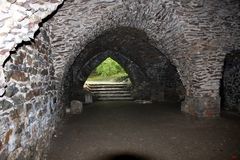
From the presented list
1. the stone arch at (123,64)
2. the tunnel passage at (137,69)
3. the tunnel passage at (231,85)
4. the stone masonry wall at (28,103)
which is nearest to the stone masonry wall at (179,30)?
the stone masonry wall at (28,103)

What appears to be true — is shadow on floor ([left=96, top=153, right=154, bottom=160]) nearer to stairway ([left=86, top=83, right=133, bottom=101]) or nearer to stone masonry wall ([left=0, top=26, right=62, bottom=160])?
stone masonry wall ([left=0, top=26, right=62, bottom=160])

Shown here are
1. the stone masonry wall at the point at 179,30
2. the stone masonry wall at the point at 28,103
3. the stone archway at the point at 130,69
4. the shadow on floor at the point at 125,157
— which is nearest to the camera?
the stone masonry wall at the point at 28,103

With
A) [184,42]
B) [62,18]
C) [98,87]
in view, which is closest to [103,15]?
[62,18]

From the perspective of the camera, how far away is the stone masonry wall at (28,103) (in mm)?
2793

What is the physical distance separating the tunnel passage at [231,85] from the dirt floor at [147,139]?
113 cm

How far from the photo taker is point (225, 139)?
16.5ft

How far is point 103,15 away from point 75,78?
644 cm

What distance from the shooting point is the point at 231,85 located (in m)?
8.22

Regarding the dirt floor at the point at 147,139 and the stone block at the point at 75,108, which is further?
the stone block at the point at 75,108

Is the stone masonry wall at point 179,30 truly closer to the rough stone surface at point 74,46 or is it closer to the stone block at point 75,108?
the rough stone surface at point 74,46

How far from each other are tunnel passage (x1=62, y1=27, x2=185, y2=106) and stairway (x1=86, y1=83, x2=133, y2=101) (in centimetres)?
58

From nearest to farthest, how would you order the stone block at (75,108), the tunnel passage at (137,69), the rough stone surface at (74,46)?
the rough stone surface at (74,46), the stone block at (75,108), the tunnel passage at (137,69)

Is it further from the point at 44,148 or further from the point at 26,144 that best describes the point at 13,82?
the point at 44,148

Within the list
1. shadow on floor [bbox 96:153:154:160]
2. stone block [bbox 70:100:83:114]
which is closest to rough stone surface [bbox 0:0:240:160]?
shadow on floor [bbox 96:153:154:160]
